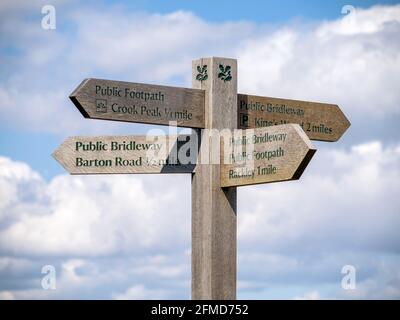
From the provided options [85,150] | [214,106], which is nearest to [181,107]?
[214,106]

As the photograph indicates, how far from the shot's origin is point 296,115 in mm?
9438

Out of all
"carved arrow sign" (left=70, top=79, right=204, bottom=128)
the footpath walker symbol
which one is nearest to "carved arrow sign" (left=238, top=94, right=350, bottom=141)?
the footpath walker symbol

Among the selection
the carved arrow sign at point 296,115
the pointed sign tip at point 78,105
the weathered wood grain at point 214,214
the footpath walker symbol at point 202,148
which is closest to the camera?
the pointed sign tip at point 78,105

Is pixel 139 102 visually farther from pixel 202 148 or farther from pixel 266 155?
pixel 266 155

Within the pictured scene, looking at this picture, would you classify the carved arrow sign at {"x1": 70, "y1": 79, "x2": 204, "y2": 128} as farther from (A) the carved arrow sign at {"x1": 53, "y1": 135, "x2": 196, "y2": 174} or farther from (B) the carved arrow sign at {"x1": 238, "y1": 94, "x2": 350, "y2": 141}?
(B) the carved arrow sign at {"x1": 238, "y1": 94, "x2": 350, "y2": 141}

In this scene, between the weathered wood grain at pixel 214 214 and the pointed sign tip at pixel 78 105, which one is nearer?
the pointed sign tip at pixel 78 105

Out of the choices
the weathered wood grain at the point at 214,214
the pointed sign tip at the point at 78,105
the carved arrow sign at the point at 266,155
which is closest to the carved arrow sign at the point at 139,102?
the pointed sign tip at the point at 78,105

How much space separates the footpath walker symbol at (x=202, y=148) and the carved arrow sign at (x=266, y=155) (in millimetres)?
11

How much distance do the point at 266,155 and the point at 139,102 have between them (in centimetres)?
112

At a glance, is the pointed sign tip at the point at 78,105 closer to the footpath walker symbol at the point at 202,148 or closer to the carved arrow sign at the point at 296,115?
the footpath walker symbol at the point at 202,148

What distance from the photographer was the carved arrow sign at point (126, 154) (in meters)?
8.91

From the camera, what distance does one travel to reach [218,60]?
356 inches

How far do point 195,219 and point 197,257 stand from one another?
32cm

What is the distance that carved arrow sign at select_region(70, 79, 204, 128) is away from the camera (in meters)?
8.37
